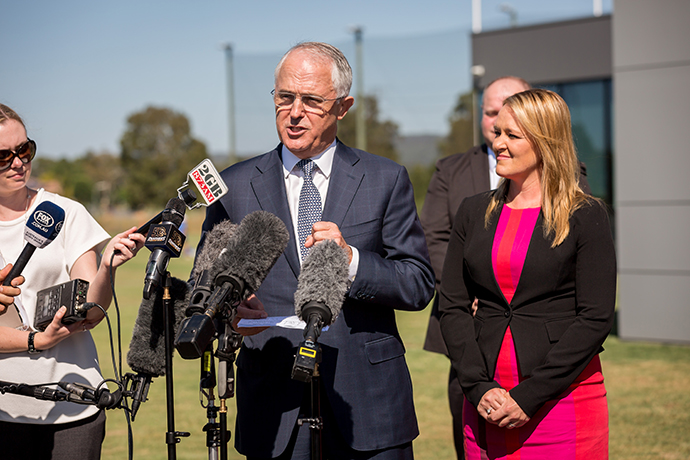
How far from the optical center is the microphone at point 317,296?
1879 millimetres

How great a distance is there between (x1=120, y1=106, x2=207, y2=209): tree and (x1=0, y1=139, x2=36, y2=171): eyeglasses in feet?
204

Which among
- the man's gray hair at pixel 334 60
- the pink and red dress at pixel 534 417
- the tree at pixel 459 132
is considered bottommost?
the pink and red dress at pixel 534 417

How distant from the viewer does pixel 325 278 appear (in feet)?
6.69

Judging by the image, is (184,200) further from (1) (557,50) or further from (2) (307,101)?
(1) (557,50)

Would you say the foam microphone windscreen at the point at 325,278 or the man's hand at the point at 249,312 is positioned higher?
the foam microphone windscreen at the point at 325,278

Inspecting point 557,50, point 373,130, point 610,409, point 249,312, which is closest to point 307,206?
point 249,312

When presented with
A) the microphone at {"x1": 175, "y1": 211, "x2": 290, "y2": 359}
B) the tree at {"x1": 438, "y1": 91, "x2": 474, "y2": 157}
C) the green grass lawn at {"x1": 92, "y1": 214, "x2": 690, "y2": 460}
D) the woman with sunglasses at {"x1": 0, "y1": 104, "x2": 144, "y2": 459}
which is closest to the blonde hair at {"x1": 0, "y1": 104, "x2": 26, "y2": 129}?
the woman with sunglasses at {"x1": 0, "y1": 104, "x2": 144, "y2": 459}

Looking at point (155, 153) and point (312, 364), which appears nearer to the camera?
point (312, 364)

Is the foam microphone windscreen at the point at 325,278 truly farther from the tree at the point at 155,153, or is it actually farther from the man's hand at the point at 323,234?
the tree at the point at 155,153

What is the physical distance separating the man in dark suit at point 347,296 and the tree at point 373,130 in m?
24.3

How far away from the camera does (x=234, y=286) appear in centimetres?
204

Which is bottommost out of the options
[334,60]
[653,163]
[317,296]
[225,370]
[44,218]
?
[225,370]

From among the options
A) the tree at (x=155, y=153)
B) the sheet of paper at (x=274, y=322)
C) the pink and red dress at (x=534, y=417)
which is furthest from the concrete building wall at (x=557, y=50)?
the tree at (x=155, y=153)

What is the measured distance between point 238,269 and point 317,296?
0.27m
